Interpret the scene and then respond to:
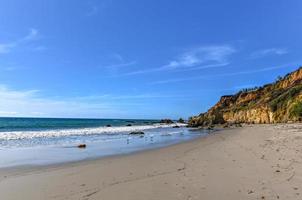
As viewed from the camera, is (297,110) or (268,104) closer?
(297,110)

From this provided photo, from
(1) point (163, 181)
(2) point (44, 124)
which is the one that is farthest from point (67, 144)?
(2) point (44, 124)

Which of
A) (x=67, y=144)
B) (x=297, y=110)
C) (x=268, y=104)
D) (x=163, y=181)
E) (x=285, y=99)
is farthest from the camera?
(x=268, y=104)

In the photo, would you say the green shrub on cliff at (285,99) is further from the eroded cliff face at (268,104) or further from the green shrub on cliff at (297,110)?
the green shrub on cliff at (297,110)

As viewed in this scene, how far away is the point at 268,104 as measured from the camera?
185ft

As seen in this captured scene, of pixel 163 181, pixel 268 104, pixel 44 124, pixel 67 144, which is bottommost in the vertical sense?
pixel 163 181

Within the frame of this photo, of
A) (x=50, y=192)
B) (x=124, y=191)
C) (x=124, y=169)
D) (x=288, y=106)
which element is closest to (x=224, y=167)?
(x=124, y=169)

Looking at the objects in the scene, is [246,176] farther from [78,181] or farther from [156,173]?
[78,181]

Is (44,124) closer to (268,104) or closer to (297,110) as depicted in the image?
(268,104)

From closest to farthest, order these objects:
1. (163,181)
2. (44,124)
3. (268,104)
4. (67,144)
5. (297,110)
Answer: (163,181) < (67,144) < (297,110) < (268,104) < (44,124)

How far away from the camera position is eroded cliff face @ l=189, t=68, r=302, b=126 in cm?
4800

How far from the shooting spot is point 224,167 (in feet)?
32.0

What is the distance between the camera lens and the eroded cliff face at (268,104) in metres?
48.0

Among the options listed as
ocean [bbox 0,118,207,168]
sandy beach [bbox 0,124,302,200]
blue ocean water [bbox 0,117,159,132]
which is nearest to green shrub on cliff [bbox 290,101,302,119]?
ocean [bbox 0,118,207,168]

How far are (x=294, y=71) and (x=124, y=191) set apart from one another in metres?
66.8
